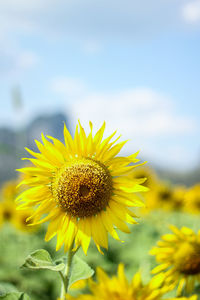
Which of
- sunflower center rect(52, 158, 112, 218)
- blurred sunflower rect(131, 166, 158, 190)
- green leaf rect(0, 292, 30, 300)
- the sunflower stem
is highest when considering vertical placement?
blurred sunflower rect(131, 166, 158, 190)

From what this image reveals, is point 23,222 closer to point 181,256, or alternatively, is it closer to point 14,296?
point 181,256

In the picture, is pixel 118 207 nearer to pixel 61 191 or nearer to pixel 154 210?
pixel 61 191

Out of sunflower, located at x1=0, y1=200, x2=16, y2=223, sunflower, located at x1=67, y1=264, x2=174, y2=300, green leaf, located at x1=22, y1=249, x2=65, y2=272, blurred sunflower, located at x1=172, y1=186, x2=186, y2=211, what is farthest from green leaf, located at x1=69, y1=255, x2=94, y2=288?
blurred sunflower, located at x1=172, y1=186, x2=186, y2=211

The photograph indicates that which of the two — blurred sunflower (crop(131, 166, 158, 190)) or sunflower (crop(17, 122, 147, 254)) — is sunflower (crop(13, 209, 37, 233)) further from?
sunflower (crop(17, 122, 147, 254))

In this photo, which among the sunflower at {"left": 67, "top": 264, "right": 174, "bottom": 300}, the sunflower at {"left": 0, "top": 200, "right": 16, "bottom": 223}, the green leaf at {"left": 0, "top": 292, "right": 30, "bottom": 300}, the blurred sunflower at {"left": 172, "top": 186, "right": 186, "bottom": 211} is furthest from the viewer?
the blurred sunflower at {"left": 172, "top": 186, "right": 186, "bottom": 211}

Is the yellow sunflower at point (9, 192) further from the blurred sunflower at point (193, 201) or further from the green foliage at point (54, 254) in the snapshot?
the blurred sunflower at point (193, 201)
